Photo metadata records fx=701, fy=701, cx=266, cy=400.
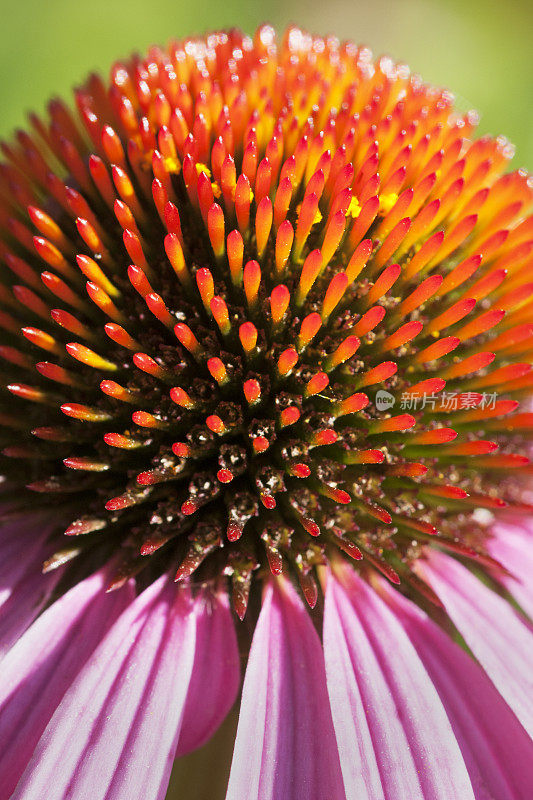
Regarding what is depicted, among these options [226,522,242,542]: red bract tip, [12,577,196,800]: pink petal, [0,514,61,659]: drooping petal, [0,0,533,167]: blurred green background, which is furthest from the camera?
[0,0,533,167]: blurred green background

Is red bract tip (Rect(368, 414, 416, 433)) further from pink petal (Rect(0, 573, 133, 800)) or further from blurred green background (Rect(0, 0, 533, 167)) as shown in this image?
blurred green background (Rect(0, 0, 533, 167))

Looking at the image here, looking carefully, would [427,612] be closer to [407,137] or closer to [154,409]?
[154,409]

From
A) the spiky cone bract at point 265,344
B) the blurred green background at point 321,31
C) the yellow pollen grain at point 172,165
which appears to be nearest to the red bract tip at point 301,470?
the spiky cone bract at point 265,344

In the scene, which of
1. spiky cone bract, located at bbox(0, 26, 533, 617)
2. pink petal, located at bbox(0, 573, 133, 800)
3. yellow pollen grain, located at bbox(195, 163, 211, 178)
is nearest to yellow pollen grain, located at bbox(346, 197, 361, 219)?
spiky cone bract, located at bbox(0, 26, 533, 617)

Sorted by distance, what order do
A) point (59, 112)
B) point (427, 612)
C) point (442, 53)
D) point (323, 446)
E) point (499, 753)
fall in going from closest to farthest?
point (499, 753), point (323, 446), point (427, 612), point (59, 112), point (442, 53)

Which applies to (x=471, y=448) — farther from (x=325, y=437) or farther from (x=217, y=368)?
(x=217, y=368)

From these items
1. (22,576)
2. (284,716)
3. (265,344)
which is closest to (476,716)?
(284,716)

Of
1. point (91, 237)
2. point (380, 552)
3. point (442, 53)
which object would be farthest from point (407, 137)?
point (442, 53)
